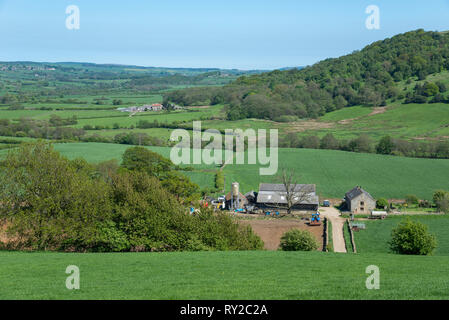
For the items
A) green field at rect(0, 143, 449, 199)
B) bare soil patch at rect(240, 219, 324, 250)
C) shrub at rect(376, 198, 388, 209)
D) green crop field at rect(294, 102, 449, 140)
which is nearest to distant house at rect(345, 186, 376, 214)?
shrub at rect(376, 198, 388, 209)

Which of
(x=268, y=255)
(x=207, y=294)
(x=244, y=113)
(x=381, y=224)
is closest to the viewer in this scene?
(x=207, y=294)

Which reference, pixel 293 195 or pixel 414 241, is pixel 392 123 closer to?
pixel 293 195

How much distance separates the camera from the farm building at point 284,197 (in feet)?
160

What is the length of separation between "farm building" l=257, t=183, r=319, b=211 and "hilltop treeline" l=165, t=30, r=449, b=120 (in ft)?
231

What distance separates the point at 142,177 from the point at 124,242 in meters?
7.41

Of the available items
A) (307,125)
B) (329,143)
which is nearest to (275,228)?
(329,143)

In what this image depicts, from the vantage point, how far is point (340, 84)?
14450 cm

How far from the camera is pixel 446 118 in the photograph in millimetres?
101125

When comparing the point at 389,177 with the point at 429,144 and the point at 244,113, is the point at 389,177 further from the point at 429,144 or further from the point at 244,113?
the point at 244,113

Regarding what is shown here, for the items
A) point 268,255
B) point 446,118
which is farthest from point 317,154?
point 268,255

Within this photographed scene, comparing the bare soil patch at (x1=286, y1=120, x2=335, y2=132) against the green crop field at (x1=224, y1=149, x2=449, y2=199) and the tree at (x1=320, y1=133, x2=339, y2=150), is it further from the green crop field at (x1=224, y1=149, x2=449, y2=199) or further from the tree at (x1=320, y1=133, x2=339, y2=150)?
the green crop field at (x1=224, y1=149, x2=449, y2=199)

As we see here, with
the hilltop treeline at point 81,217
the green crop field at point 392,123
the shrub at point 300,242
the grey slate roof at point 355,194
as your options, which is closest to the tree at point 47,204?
the hilltop treeline at point 81,217

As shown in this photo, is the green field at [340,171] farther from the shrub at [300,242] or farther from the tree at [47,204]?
the tree at [47,204]

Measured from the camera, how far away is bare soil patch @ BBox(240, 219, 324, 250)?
1443 inches
